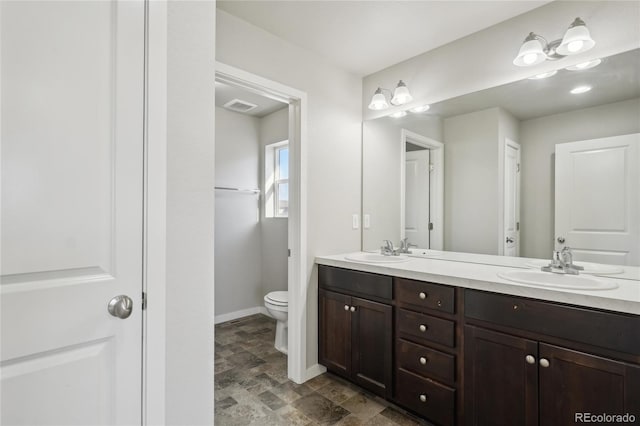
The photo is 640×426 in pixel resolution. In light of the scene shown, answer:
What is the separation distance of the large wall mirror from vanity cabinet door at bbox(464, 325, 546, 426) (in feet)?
2.28

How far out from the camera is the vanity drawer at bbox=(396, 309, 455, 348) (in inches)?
65.4

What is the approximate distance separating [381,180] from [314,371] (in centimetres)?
164

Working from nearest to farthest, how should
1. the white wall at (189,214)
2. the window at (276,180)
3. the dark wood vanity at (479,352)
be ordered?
the white wall at (189,214), the dark wood vanity at (479,352), the window at (276,180)

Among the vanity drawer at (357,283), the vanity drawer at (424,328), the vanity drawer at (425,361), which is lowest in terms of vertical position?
the vanity drawer at (425,361)

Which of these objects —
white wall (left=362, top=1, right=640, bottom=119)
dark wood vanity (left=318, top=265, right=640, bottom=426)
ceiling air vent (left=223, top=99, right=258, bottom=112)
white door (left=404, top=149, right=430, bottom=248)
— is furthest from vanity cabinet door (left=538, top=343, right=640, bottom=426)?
ceiling air vent (left=223, top=99, right=258, bottom=112)

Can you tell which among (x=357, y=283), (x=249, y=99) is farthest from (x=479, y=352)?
(x=249, y=99)

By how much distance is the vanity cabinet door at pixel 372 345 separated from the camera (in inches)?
76.7

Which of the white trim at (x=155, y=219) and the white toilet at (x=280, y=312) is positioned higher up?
the white trim at (x=155, y=219)

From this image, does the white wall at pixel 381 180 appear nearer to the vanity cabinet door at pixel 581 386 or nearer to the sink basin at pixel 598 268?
the sink basin at pixel 598 268

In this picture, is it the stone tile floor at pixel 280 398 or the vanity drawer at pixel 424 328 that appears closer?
the vanity drawer at pixel 424 328

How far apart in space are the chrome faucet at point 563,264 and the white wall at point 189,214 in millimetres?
1807

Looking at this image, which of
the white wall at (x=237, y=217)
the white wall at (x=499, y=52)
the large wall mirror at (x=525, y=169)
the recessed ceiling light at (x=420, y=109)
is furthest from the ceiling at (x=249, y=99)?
the recessed ceiling light at (x=420, y=109)

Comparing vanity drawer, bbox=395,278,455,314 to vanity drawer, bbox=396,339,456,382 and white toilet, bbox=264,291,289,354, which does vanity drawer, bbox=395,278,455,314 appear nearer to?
vanity drawer, bbox=396,339,456,382

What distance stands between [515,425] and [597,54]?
1.91m
